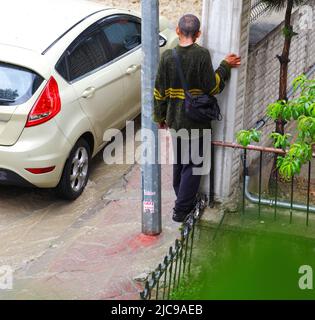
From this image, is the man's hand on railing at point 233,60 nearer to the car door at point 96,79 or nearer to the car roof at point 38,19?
the car door at point 96,79

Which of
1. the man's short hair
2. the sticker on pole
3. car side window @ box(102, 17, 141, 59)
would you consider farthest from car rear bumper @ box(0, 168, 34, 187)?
the man's short hair

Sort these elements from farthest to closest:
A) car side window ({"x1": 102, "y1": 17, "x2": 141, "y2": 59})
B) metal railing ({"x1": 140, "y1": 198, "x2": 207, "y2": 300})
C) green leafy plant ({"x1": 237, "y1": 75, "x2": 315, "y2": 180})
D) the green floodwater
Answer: car side window ({"x1": 102, "y1": 17, "x2": 141, "y2": 59}) → metal railing ({"x1": 140, "y1": 198, "x2": 207, "y2": 300}) → the green floodwater → green leafy plant ({"x1": 237, "y1": 75, "x2": 315, "y2": 180})

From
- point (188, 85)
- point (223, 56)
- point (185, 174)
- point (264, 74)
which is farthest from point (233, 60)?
point (264, 74)

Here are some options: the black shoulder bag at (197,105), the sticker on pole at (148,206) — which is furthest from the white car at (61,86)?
the black shoulder bag at (197,105)

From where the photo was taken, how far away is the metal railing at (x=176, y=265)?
4.75m

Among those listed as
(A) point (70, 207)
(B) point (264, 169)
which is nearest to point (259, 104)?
(B) point (264, 169)

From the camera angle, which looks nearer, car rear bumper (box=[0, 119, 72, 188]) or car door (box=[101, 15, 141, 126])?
car rear bumper (box=[0, 119, 72, 188])

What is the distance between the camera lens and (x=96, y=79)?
278 inches

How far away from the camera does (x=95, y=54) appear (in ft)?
23.5

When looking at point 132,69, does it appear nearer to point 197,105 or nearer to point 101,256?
point 197,105

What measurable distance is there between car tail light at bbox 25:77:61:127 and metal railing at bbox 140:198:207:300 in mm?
1582

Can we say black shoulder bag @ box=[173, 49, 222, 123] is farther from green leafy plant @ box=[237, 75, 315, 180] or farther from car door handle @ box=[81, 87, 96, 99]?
car door handle @ box=[81, 87, 96, 99]

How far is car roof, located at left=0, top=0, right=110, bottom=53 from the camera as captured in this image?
655cm

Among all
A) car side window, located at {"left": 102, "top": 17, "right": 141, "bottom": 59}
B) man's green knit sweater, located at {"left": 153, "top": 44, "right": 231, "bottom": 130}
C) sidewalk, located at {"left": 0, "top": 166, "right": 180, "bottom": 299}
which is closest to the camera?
sidewalk, located at {"left": 0, "top": 166, "right": 180, "bottom": 299}
